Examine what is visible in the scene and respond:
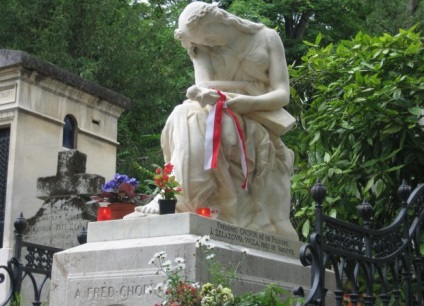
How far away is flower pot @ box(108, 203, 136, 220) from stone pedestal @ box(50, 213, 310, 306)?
443mm

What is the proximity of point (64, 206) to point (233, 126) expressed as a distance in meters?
5.15

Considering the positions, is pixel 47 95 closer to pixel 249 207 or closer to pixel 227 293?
pixel 249 207

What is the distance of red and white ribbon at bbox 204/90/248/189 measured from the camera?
709 centimetres

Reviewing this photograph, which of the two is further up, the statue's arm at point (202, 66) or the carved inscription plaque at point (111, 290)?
the statue's arm at point (202, 66)

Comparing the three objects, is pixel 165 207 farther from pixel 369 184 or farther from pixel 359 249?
pixel 369 184

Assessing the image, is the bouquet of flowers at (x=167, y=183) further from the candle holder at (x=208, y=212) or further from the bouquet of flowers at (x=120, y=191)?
the bouquet of flowers at (x=120, y=191)

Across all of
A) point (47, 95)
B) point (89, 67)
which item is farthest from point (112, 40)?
point (47, 95)

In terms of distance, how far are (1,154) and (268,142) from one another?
661 cm

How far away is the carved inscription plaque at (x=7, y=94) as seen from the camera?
1315 cm

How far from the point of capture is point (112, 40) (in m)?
19.9

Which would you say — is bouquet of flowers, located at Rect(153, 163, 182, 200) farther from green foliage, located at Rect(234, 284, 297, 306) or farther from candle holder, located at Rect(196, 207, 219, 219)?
green foliage, located at Rect(234, 284, 297, 306)

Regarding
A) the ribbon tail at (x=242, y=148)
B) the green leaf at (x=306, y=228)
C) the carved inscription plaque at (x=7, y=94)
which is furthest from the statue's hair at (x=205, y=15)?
the carved inscription plaque at (x=7, y=94)

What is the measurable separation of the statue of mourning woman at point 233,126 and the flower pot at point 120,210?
50 centimetres

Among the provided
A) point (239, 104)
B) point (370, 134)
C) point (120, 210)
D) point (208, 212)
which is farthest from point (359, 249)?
point (370, 134)
